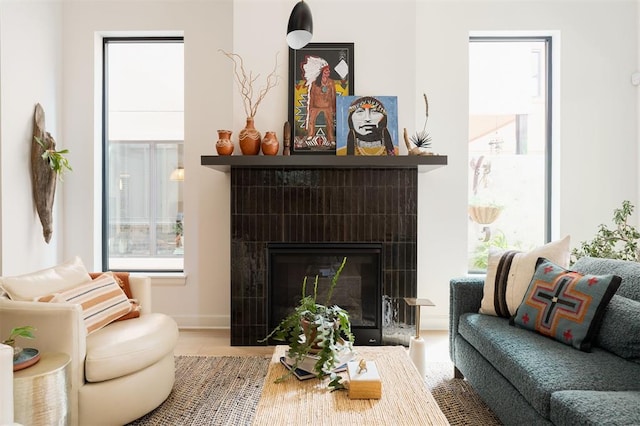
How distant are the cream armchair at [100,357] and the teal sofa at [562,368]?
1666 mm

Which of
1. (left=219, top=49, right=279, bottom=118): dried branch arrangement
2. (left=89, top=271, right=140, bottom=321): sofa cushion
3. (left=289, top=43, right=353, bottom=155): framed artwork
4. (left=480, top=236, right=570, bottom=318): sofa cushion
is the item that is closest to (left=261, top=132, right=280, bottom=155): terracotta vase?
(left=289, top=43, right=353, bottom=155): framed artwork

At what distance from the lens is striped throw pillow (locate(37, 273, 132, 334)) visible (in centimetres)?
212

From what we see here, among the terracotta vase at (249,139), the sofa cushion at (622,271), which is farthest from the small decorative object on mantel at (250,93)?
the sofa cushion at (622,271)

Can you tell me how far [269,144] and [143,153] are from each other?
1.43 m

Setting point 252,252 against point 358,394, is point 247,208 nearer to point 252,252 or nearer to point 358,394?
point 252,252

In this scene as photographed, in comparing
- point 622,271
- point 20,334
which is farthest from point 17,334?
point 622,271

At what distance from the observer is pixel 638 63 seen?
11.8ft

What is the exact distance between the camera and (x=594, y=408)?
1.34m

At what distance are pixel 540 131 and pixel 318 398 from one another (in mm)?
3343

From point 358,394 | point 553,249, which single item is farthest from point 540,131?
point 358,394

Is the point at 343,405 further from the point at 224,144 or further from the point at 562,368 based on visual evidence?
the point at 224,144

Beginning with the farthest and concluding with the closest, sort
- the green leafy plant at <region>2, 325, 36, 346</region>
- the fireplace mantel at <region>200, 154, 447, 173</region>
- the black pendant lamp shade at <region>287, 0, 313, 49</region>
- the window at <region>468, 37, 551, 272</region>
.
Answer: the window at <region>468, 37, 551, 272</region> → the fireplace mantel at <region>200, 154, 447, 173</region> → the black pendant lamp shade at <region>287, 0, 313, 49</region> → the green leafy plant at <region>2, 325, 36, 346</region>

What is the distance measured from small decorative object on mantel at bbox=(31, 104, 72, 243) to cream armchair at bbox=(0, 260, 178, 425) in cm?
155

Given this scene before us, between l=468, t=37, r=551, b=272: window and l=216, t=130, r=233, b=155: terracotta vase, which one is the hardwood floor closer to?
l=468, t=37, r=551, b=272: window
